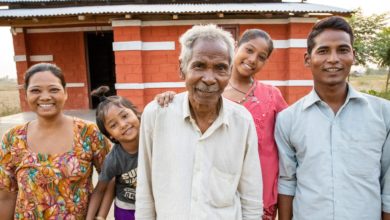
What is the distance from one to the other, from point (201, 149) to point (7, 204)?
4.27 feet

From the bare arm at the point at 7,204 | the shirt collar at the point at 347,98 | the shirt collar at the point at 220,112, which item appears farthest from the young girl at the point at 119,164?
the shirt collar at the point at 347,98

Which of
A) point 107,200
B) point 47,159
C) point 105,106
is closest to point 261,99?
point 105,106

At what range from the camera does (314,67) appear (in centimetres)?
174

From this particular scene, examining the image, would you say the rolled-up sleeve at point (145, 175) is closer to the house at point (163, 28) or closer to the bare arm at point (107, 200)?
the bare arm at point (107, 200)

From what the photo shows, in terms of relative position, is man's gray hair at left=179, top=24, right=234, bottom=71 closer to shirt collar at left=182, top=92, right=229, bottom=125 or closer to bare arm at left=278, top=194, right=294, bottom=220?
shirt collar at left=182, top=92, right=229, bottom=125

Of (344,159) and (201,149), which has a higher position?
(201,149)

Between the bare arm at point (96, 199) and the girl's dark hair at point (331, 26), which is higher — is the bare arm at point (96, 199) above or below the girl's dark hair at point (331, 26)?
below

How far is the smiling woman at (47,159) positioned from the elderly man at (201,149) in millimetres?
528

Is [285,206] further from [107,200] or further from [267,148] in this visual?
[107,200]

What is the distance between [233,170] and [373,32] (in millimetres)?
19004

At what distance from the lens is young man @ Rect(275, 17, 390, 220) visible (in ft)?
5.35

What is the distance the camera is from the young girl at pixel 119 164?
1.92 meters

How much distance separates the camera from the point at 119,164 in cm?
192

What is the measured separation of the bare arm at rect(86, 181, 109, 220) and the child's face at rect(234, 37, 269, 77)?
1.14m
